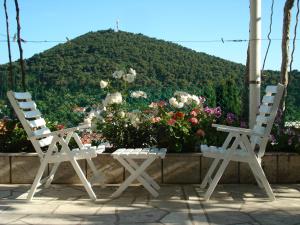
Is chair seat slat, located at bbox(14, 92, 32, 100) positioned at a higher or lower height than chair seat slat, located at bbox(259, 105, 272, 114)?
higher

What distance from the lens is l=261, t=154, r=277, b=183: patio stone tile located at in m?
4.59

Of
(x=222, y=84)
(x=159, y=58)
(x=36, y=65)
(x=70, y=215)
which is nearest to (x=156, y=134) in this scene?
(x=70, y=215)

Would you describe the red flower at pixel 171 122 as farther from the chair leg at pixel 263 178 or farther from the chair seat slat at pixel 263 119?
the chair leg at pixel 263 178

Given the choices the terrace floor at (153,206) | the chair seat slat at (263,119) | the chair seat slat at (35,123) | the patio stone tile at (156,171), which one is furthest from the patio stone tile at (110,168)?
the chair seat slat at (263,119)

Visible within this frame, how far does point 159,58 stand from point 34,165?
1012 centimetres

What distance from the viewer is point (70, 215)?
338cm

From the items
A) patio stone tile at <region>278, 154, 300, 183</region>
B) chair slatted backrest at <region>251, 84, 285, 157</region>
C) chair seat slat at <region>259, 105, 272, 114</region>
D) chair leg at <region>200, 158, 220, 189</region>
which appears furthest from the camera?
patio stone tile at <region>278, 154, 300, 183</region>

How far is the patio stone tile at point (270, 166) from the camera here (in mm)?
4590

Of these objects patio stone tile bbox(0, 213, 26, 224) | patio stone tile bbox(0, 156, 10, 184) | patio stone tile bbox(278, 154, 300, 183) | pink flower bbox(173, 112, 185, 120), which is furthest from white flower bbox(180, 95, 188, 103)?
patio stone tile bbox(0, 213, 26, 224)

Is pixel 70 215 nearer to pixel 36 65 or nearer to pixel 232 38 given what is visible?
pixel 232 38

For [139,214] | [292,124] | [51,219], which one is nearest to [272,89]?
[292,124]

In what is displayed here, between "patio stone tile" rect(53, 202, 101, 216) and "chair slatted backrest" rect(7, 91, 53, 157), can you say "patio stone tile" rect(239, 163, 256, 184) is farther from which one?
"chair slatted backrest" rect(7, 91, 53, 157)

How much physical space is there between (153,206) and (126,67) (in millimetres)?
8812

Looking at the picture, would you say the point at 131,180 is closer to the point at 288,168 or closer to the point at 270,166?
the point at 270,166
